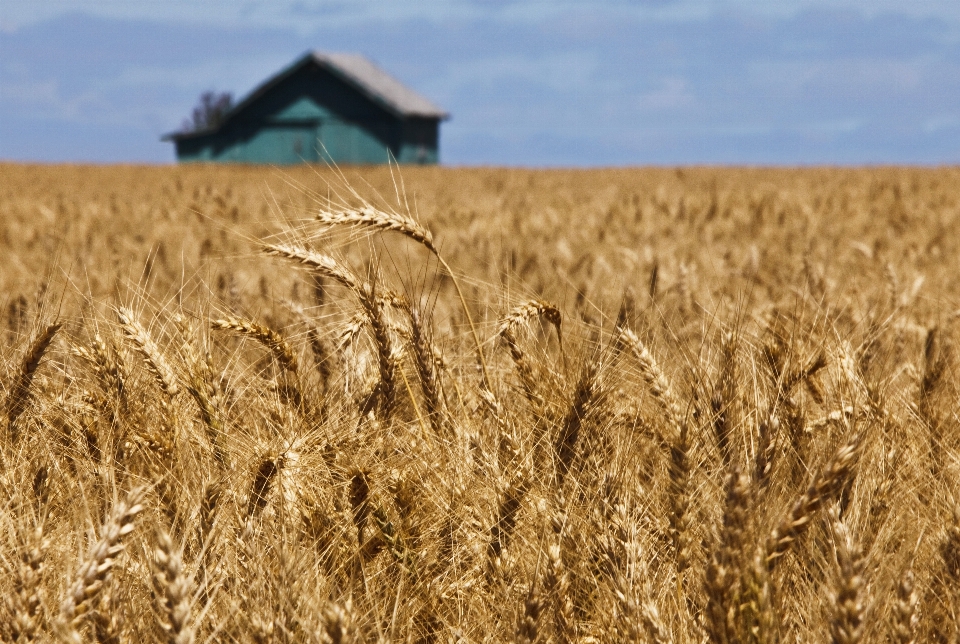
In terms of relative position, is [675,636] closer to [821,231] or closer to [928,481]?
[928,481]

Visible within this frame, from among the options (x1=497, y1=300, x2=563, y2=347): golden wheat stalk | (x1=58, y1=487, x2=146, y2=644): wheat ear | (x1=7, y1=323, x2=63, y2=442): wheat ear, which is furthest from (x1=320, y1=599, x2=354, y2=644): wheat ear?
(x1=7, y1=323, x2=63, y2=442): wheat ear

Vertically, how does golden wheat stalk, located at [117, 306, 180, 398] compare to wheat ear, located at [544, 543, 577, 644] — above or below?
above

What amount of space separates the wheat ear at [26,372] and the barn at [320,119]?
32.3 meters

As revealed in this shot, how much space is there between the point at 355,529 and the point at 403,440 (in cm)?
35

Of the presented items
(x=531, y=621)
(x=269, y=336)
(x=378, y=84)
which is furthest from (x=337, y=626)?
(x=378, y=84)

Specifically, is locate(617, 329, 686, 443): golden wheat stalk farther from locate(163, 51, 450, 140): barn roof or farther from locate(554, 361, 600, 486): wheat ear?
locate(163, 51, 450, 140): barn roof

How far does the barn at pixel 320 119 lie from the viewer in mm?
34594

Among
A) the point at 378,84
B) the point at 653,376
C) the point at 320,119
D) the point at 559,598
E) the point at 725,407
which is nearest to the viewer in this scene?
the point at 559,598

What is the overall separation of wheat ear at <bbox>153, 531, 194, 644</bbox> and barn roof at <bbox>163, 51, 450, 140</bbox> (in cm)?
3360

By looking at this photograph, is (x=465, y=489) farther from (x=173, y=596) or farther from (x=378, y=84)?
(x=378, y=84)

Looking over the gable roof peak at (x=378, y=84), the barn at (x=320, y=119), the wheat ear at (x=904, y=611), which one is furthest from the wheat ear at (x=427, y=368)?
the gable roof peak at (x=378, y=84)

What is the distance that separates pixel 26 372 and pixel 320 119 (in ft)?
111

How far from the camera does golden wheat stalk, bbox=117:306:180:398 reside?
82.0 inches

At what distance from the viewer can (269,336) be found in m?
2.18
